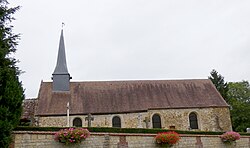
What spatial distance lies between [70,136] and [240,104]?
102ft

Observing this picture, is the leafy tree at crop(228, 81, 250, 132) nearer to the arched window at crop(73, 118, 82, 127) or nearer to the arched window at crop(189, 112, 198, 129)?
the arched window at crop(189, 112, 198, 129)

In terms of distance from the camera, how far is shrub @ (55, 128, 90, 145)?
10.4 metres

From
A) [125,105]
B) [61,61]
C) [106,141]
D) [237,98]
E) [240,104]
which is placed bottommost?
[106,141]

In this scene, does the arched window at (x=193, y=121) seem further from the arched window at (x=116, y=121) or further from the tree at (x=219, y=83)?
the tree at (x=219, y=83)

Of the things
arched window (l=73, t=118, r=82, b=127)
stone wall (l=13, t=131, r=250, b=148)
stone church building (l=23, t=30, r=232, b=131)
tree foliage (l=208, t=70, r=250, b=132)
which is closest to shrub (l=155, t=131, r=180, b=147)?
stone wall (l=13, t=131, r=250, b=148)

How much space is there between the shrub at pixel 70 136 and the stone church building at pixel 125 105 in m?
10.4

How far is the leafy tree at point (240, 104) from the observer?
34.7 meters

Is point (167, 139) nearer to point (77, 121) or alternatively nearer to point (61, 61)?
point (77, 121)

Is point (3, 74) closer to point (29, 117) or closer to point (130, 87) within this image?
point (29, 117)

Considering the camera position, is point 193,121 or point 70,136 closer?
point 70,136

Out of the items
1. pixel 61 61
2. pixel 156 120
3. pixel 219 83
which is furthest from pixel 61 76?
pixel 219 83

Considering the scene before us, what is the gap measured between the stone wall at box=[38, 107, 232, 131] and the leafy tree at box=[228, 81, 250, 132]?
487 inches

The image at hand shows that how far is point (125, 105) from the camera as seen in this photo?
22766 mm

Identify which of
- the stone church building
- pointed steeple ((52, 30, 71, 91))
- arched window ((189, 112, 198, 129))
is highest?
pointed steeple ((52, 30, 71, 91))
